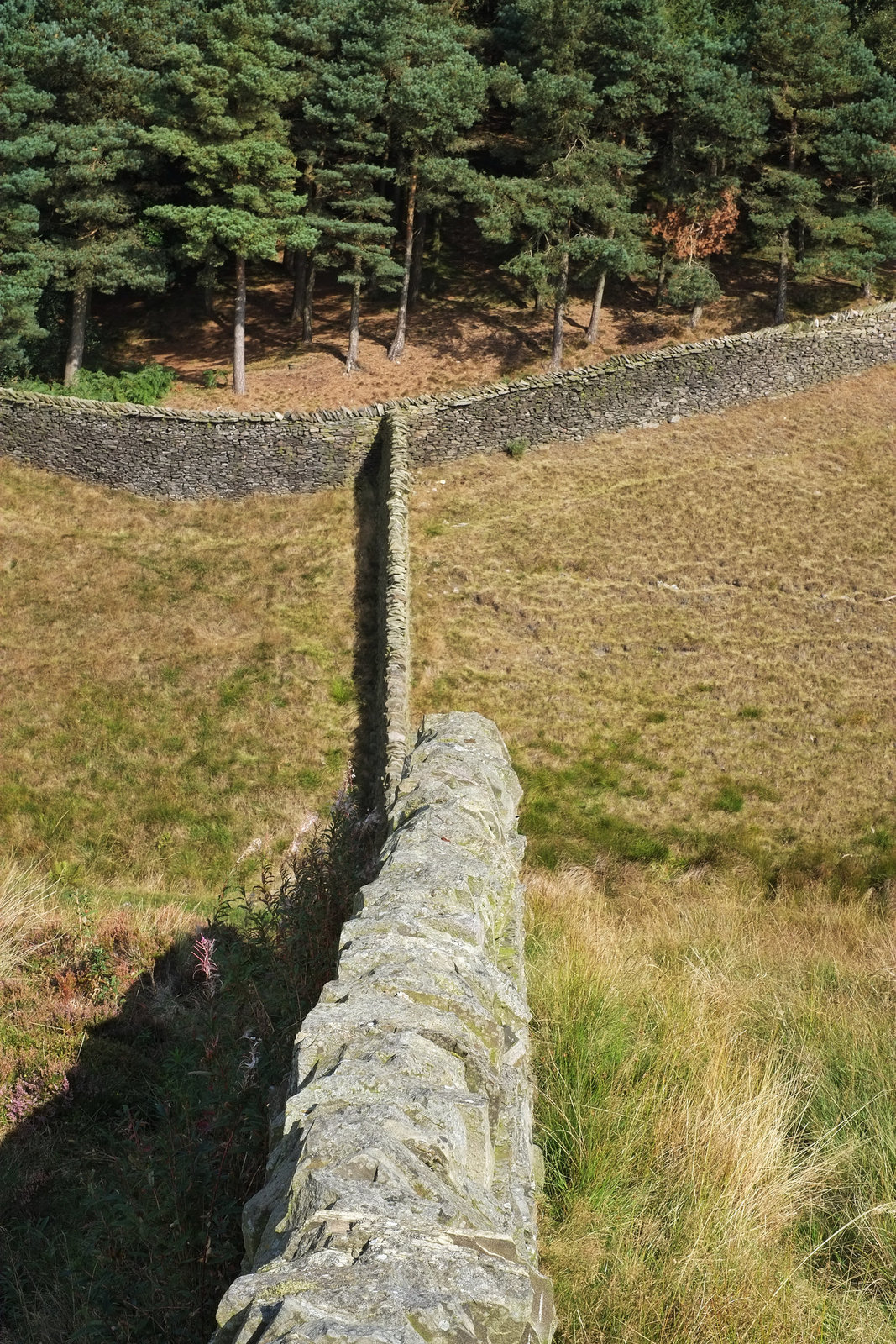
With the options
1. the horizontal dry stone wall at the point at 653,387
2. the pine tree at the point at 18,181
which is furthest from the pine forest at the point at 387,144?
the horizontal dry stone wall at the point at 653,387

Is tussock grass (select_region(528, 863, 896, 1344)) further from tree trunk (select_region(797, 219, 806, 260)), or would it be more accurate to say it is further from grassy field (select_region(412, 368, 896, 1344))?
tree trunk (select_region(797, 219, 806, 260))

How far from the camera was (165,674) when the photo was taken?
17203 millimetres

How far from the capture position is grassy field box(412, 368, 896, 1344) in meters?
4.16

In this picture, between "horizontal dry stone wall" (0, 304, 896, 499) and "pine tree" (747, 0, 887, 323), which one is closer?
"horizontal dry stone wall" (0, 304, 896, 499)

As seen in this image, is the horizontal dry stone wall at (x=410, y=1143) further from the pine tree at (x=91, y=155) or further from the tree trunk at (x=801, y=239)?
the tree trunk at (x=801, y=239)

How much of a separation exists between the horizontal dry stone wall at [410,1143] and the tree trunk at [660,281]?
31199 mm

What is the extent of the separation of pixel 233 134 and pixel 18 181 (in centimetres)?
536

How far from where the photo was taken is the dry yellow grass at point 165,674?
1409cm

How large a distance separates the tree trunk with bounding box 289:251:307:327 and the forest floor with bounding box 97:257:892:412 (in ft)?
1.81

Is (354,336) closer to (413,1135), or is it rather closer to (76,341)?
(76,341)

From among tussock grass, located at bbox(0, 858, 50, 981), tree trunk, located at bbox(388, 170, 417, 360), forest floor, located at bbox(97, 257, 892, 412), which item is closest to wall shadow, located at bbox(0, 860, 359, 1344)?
tussock grass, located at bbox(0, 858, 50, 981)

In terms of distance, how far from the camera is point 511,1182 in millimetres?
3408

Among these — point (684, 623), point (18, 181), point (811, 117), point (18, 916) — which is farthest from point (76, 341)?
point (18, 916)

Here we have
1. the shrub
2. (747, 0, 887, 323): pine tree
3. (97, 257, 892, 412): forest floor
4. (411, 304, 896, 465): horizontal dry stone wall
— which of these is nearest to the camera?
(411, 304, 896, 465): horizontal dry stone wall
